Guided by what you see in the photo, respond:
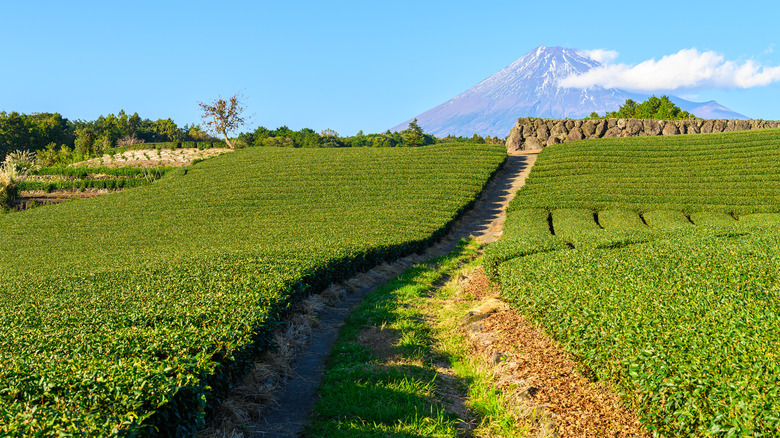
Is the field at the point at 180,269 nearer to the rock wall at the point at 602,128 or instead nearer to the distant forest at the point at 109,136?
the rock wall at the point at 602,128

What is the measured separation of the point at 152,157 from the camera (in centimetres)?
6078

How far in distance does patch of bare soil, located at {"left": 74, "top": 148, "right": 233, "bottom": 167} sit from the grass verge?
51397mm

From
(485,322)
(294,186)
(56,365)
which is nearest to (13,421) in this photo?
(56,365)

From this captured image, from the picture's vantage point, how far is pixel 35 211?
1491 inches

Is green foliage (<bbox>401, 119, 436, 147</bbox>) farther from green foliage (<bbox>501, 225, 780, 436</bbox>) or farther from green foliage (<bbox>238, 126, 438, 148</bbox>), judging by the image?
green foliage (<bbox>501, 225, 780, 436</bbox>)

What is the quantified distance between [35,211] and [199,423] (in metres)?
41.1

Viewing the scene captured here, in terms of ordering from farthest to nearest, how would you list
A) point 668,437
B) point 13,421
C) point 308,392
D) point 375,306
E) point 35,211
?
1. point 35,211
2. point 375,306
3. point 308,392
4. point 668,437
5. point 13,421

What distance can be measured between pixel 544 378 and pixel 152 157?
62.8 metres

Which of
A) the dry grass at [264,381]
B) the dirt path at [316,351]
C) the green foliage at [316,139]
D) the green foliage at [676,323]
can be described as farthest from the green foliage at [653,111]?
the dry grass at [264,381]

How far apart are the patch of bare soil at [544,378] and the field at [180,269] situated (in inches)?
177

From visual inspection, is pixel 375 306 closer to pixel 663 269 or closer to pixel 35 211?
→ pixel 663 269

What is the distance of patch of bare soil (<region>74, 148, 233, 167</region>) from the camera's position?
58.4 m

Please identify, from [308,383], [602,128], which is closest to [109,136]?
[602,128]

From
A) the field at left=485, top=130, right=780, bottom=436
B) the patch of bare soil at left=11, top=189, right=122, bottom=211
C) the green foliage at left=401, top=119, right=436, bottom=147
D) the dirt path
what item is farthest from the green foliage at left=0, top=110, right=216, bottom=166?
the field at left=485, top=130, right=780, bottom=436
